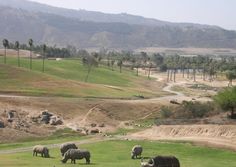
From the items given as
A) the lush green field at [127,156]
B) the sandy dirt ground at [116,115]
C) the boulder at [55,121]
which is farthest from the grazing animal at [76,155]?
the boulder at [55,121]

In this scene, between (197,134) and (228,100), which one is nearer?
(197,134)

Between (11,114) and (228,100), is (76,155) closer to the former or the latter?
(11,114)

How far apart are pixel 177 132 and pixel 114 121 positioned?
2635cm

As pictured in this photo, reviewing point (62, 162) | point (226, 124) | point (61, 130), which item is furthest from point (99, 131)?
point (62, 162)

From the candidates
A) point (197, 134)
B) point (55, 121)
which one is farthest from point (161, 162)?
point (55, 121)

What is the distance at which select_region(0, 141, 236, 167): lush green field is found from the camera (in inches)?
2165

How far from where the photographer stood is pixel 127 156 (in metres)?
63.8

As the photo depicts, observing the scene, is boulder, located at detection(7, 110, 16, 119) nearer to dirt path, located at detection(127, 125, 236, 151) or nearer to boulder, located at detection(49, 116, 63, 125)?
boulder, located at detection(49, 116, 63, 125)

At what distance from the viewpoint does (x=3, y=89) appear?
414ft

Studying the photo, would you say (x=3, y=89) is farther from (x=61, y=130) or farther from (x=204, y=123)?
(x=204, y=123)

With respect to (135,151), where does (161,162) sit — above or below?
above

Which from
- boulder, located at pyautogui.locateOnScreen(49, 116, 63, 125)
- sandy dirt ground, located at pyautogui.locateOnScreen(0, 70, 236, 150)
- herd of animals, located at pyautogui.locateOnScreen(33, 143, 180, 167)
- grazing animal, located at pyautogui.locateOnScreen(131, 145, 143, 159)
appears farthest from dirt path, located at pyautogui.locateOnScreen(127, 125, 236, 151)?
boulder, located at pyautogui.locateOnScreen(49, 116, 63, 125)

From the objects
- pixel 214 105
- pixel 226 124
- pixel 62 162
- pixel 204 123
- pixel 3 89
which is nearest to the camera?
pixel 62 162

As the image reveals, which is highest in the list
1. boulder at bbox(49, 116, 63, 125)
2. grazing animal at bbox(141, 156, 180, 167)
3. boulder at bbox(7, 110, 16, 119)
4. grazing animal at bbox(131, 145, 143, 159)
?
grazing animal at bbox(141, 156, 180, 167)
